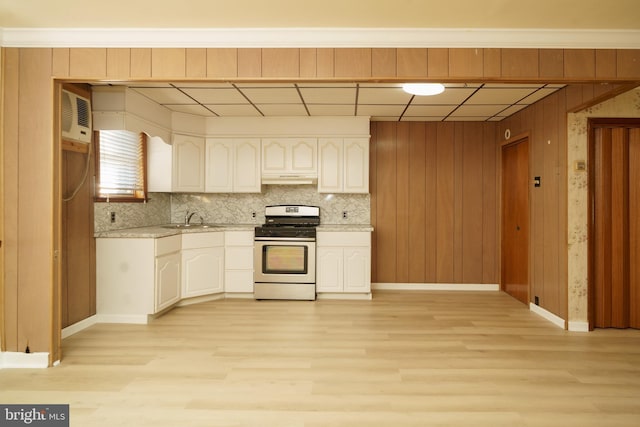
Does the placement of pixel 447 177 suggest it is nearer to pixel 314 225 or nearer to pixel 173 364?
pixel 314 225

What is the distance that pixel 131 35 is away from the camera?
2678 mm

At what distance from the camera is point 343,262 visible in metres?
4.82

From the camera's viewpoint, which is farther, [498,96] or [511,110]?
[511,110]

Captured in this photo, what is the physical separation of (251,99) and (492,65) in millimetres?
2455

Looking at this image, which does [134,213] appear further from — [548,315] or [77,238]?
[548,315]

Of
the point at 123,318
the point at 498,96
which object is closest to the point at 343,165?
the point at 498,96

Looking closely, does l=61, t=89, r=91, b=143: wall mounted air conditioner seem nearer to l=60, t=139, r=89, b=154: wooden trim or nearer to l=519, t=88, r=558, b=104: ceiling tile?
l=60, t=139, r=89, b=154: wooden trim

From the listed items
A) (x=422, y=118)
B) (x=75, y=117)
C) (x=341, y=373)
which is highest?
(x=422, y=118)

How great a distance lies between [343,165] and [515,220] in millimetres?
2265

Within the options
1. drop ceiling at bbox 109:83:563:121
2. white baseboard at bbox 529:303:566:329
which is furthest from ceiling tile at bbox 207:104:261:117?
white baseboard at bbox 529:303:566:329

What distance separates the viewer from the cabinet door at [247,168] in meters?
5.08

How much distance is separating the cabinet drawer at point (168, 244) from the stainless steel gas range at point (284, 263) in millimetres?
911

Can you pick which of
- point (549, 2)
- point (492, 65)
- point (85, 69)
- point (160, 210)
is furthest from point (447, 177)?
point (85, 69)

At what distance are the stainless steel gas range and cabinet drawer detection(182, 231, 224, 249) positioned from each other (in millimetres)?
447
